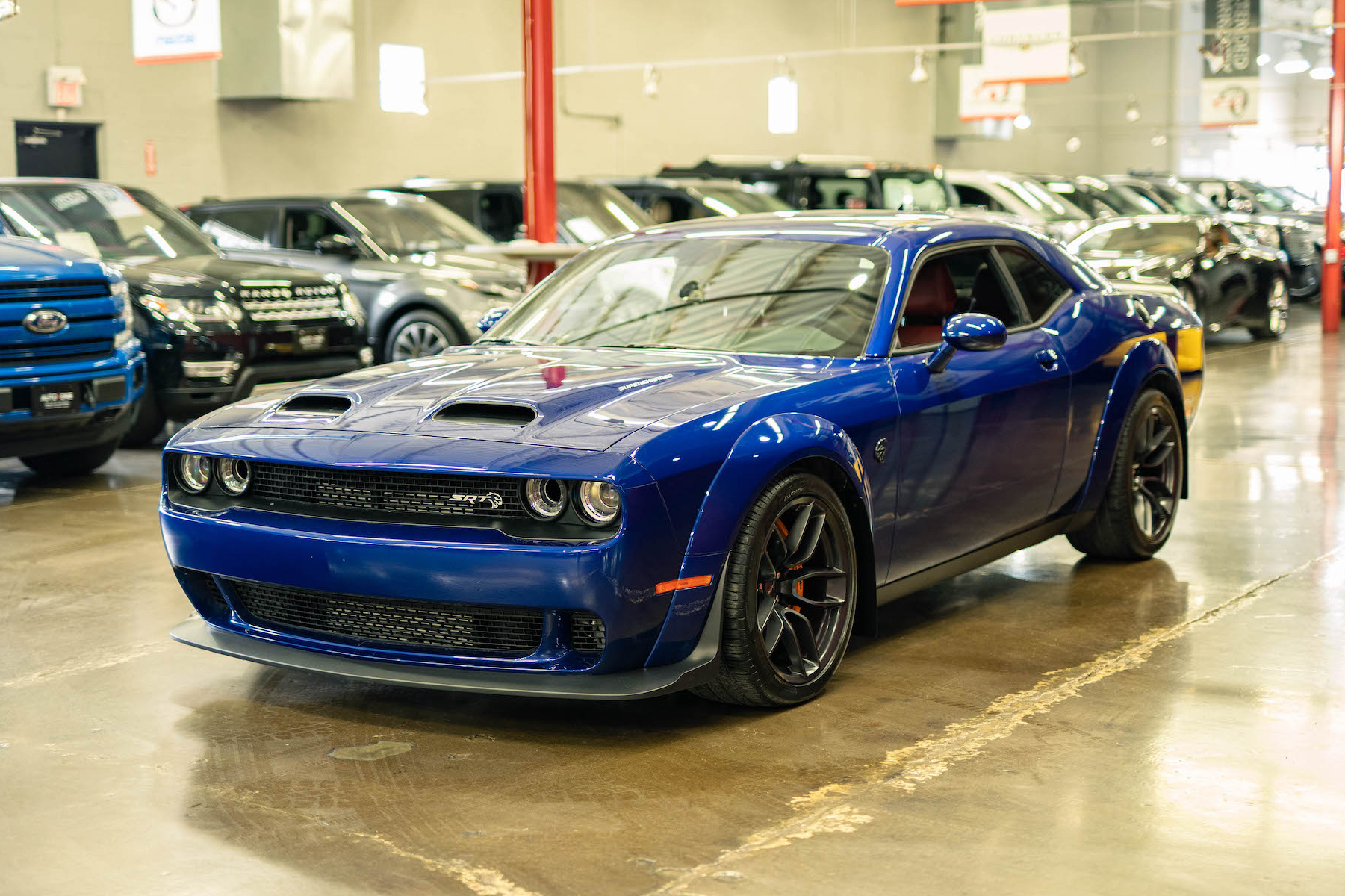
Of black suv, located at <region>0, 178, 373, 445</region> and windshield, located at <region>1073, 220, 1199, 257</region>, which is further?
windshield, located at <region>1073, 220, 1199, 257</region>

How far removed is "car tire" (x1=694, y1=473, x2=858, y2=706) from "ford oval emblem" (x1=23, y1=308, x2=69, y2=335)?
5.10 metres

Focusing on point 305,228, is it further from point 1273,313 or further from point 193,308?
point 1273,313

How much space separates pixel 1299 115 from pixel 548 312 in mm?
47312

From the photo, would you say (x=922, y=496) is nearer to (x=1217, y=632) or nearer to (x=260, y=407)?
(x=1217, y=632)

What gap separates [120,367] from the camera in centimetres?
842

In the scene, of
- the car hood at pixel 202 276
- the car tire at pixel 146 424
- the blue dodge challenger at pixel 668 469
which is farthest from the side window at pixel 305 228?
the blue dodge challenger at pixel 668 469

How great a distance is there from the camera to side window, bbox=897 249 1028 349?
5352mm

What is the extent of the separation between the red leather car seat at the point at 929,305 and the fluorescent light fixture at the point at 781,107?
23.9 m

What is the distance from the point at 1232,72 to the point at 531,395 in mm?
27663

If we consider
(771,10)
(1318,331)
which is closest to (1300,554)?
(1318,331)

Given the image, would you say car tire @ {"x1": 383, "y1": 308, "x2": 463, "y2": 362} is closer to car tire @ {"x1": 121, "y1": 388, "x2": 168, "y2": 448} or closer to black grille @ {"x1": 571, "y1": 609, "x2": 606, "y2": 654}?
car tire @ {"x1": 121, "y1": 388, "x2": 168, "y2": 448}

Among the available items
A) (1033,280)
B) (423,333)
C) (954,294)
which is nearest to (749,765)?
(954,294)

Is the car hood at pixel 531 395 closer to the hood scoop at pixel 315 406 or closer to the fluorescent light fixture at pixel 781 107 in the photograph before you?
the hood scoop at pixel 315 406

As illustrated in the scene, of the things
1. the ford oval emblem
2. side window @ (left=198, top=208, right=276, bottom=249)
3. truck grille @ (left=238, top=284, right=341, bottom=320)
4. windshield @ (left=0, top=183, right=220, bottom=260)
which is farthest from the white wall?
the ford oval emblem
